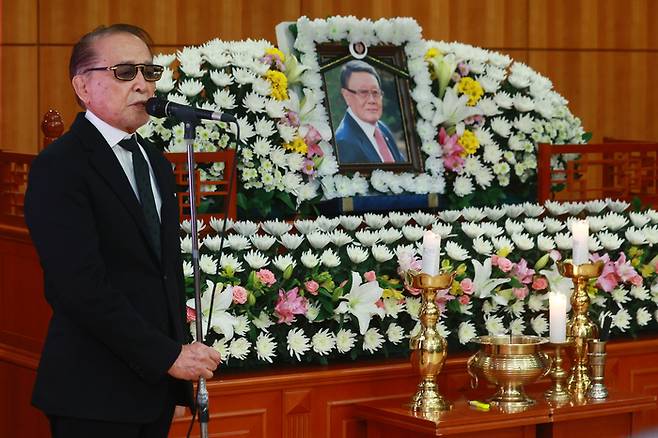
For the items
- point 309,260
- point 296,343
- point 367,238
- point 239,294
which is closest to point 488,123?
point 367,238

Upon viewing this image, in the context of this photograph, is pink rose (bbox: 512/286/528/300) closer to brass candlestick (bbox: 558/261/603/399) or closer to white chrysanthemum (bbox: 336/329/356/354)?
brass candlestick (bbox: 558/261/603/399)

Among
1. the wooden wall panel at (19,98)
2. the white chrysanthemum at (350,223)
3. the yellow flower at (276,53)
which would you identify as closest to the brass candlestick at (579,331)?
the white chrysanthemum at (350,223)

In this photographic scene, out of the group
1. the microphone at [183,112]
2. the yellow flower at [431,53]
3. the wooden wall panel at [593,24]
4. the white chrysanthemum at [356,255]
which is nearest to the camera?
the microphone at [183,112]

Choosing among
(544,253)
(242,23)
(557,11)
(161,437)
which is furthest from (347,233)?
(557,11)

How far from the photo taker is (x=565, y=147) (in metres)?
4.48

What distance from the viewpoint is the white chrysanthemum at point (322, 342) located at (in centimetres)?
345

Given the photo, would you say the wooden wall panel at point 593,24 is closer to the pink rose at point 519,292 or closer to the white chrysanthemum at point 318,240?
the pink rose at point 519,292

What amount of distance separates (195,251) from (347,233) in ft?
4.60

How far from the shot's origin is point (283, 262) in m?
3.42

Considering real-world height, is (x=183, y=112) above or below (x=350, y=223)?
above

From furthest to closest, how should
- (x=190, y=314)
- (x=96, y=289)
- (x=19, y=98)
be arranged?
1. (x=19, y=98)
2. (x=190, y=314)
3. (x=96, y=289)

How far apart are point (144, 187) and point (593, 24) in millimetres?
5264

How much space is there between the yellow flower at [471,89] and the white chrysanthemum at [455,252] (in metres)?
0.97

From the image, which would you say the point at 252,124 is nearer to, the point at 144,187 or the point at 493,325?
the point at 493,325
